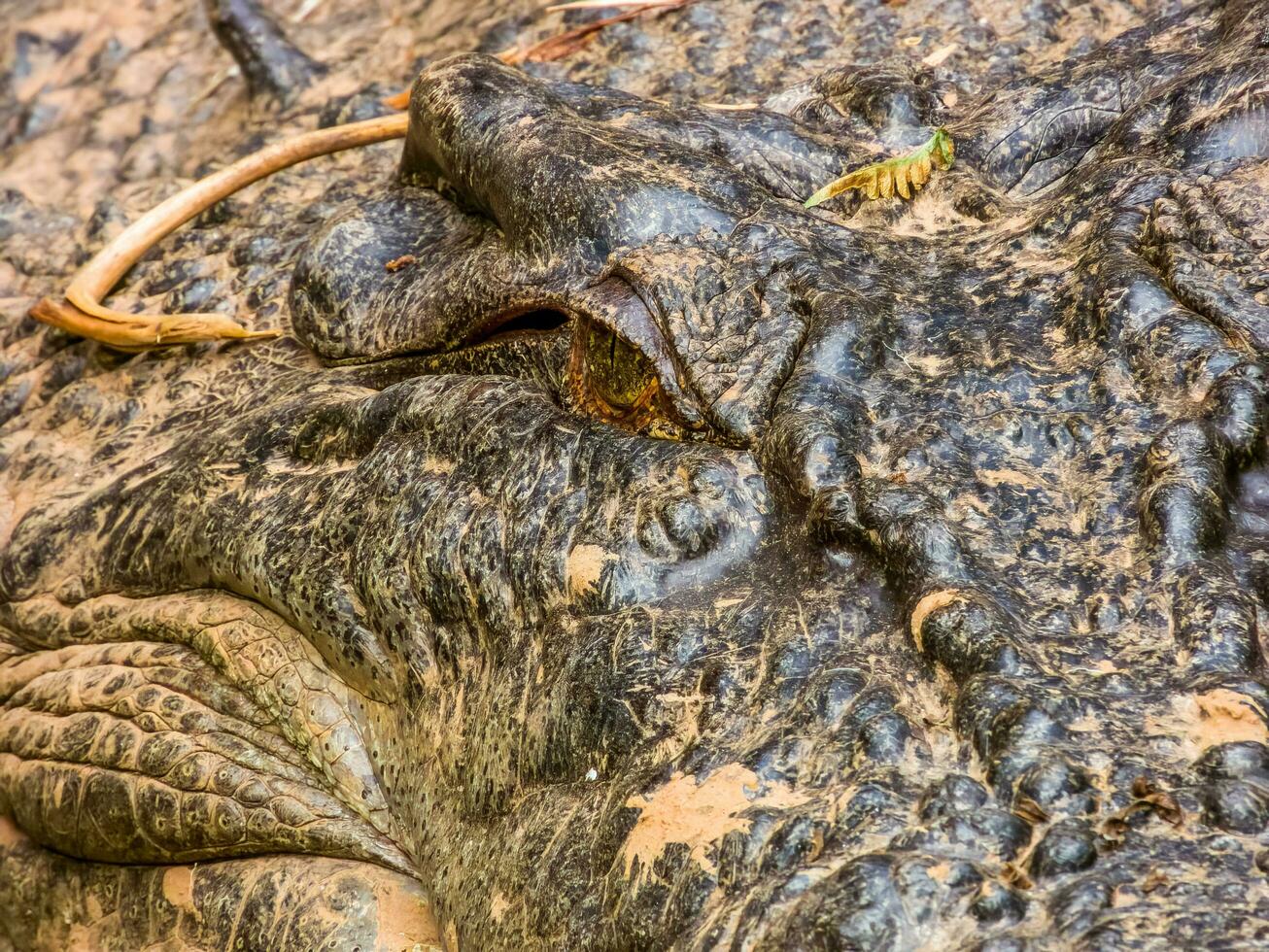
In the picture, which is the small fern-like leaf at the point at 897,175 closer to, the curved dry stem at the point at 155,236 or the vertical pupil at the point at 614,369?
the vertical pupil at the point at 614,369

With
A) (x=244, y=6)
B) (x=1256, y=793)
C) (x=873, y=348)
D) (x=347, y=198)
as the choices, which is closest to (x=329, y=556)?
(x=873, y=348)

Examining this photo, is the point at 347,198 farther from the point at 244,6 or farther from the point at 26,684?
the point at 26,684

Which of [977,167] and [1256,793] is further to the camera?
[977,167]

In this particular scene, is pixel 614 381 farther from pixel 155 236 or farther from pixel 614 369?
pixel 155 236

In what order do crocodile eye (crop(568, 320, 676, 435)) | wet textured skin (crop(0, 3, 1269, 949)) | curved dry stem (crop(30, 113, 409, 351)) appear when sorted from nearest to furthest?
wet textured skin (crop(0, 3, 1269, 949))
crocodile eye (crop(568, 320, 676, 435))
curved dry stem (crop(30, 113, 409, 351))

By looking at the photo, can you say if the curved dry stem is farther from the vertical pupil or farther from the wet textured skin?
the vertical pupil

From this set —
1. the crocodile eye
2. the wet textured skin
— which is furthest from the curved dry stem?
the crocodile eye
